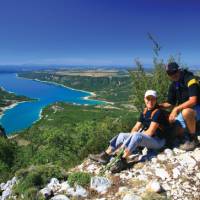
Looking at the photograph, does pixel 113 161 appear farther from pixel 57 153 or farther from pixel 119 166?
pixel 57 153

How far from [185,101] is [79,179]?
153 inches

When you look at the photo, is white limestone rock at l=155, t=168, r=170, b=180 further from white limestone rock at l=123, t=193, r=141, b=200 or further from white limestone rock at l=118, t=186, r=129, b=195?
white limestone rock at l=123, t=193, r=141, b=200

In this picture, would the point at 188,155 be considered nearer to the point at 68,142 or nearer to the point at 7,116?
the point at 68,142

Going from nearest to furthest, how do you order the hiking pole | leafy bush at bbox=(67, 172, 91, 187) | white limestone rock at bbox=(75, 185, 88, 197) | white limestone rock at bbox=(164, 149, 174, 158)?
white limestone rock at bbox=(75, 185, 88, 197) → leafy bush at bbox=(67, 172, 91, 187) → the hiking pole → white limestone rock at bbox=(164, 149, 174, 158)

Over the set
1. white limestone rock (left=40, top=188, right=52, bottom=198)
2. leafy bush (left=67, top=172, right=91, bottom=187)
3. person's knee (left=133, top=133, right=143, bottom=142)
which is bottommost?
white limestone rock (left=40, top=188, right=52, bottom=198)

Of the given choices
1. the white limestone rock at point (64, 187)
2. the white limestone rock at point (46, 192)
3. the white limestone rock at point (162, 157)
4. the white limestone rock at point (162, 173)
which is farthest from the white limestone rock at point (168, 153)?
the white limestone rock at point (46, 192)

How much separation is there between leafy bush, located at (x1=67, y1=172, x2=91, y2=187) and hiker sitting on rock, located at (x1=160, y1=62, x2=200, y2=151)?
295cm

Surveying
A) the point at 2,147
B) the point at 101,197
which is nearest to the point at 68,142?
the point at 2,147

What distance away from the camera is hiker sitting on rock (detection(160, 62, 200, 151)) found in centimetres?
904

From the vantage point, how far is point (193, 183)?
8.00 meters

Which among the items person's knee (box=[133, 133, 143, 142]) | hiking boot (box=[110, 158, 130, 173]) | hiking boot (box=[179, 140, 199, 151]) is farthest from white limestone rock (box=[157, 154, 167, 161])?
hiking boot (box=[110, 158, 130, 173])

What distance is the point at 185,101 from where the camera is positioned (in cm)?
953

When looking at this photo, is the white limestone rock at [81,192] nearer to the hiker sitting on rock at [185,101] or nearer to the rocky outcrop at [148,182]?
the rocky outcrop at [148,182]

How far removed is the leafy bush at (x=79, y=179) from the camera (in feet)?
28.4
